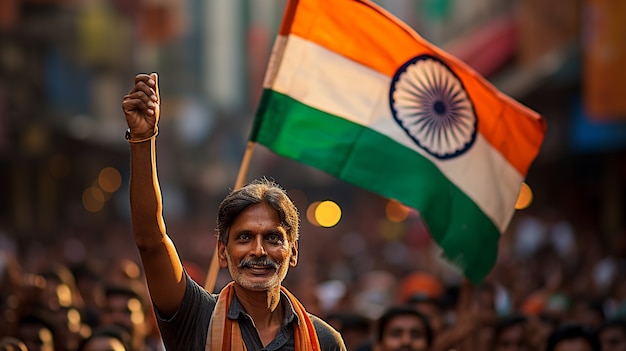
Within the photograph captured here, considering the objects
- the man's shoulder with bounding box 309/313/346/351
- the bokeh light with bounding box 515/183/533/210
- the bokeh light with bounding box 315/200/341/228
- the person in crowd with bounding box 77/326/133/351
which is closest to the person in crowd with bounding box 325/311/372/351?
the person in crowd with bounding box 77/326/133/351

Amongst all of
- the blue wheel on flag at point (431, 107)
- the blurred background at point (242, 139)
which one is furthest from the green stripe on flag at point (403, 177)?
the blurred background at point (242, 139)

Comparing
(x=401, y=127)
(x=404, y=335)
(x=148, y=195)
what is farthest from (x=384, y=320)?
(x=148, y=195)

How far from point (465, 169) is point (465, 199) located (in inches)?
7.4

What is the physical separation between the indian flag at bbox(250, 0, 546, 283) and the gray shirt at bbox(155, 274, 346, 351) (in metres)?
3.11

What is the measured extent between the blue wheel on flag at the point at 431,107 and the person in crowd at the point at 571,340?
1509 mm

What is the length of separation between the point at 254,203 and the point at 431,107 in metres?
3.40

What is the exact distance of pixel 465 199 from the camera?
7.46m

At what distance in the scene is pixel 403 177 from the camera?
24.3ft

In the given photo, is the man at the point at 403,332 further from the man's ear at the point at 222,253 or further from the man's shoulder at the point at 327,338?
the man's ear at the point at 222,253

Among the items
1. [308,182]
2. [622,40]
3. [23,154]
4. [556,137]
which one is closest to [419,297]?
[622,40]

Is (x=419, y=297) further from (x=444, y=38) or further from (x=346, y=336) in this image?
(x=444, y=38)

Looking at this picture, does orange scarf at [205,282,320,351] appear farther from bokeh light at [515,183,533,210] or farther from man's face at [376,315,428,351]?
bokeh light at [515,183,533,210]

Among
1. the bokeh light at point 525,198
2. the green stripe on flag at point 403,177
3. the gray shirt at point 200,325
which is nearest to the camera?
the gray shirt at point 200,325

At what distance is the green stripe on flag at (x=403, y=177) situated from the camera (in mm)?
7289
